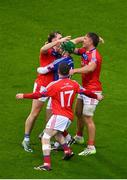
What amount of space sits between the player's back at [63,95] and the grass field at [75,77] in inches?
46.5

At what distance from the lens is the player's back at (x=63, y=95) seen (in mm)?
12709

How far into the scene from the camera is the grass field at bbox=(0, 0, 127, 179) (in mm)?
13102

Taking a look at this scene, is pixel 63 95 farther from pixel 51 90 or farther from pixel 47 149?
pixel 47 149

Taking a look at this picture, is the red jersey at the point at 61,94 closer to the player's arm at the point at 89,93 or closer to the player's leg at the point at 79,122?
the player's arm at the point at 89,93

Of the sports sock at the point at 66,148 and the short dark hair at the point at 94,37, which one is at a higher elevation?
the short dark hair at the point at 94,37

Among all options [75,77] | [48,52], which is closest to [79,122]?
[48,52]

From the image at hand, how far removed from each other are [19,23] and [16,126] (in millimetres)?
8236

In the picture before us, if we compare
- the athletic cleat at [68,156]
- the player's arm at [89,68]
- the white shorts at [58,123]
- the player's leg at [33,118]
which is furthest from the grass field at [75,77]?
the player's arm at [89,68]

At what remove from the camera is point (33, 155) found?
44.8 feet

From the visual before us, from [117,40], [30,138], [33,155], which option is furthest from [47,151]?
[117,40]

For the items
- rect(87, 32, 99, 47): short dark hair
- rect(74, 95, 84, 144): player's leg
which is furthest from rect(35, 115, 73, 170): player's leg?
rect(87, 32, 99, 47): short dark hair

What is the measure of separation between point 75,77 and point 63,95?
6.69 m

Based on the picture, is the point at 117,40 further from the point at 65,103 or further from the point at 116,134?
the point at 65,103

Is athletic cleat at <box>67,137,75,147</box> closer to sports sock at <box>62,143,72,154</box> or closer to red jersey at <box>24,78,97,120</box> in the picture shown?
sports sock at <box>62,143,72,154</box>
